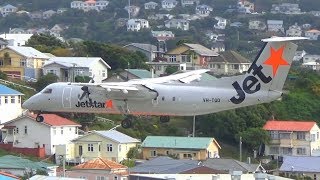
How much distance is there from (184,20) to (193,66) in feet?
306

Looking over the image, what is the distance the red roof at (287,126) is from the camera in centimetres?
7656

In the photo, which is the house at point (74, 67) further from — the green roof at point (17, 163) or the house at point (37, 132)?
the green roof at point (17, 163)

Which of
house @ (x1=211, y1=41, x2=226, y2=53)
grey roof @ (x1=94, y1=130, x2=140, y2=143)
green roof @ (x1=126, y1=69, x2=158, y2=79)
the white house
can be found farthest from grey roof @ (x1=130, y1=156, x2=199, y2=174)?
house @ (x1=211, y1=41, x2=226, y2=53)

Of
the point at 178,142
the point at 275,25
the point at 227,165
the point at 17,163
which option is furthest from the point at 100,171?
the point at 275,25

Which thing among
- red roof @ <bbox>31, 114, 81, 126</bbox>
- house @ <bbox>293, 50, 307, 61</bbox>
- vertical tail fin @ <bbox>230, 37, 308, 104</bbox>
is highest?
house @ <bbox>293, 50, 307, 61</bbox>

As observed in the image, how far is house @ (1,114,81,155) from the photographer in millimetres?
71469

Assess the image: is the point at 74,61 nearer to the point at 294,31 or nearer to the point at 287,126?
the point at 287,126

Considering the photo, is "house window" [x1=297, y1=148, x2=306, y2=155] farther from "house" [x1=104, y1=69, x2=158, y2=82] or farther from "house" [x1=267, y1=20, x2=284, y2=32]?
"house" [x1=267, y1=20, x2=284, y2=32]

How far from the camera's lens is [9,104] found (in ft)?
247

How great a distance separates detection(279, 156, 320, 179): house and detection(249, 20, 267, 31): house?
118 meters

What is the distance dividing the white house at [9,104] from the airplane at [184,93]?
2395 centimetres

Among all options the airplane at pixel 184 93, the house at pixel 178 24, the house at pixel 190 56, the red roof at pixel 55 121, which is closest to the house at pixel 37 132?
the red roof at pixel 55 121

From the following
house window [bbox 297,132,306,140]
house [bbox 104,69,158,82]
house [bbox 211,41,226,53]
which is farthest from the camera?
house [bbox 211,41,226,53]

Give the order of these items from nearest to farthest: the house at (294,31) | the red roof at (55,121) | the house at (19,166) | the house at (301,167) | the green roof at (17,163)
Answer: the house at (19,166) < the green roof at (17,163) < the house at (301,167) < the red roof at (55,121) < the house at (294,31)
